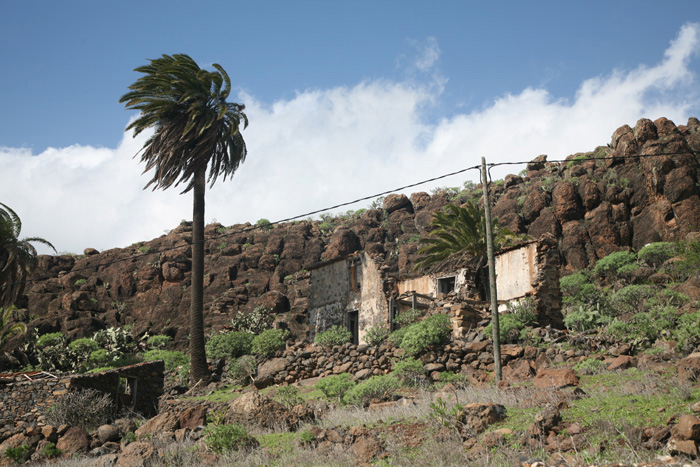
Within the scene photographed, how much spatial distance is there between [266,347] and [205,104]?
13528 millimetres

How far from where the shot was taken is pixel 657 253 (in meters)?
43.4

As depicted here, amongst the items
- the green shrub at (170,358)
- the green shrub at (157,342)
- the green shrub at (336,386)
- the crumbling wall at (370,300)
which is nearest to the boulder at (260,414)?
the green shrub at (336,386)

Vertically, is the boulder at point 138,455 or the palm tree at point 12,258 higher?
the palm tree at point 12,258

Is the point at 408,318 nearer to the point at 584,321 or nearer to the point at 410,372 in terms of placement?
the point at 410,372

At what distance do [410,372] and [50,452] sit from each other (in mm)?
10582

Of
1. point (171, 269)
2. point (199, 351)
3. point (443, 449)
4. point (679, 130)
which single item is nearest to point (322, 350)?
point (199, 351)

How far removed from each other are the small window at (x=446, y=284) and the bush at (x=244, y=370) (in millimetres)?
11641

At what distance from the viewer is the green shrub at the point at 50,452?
13.3 metres

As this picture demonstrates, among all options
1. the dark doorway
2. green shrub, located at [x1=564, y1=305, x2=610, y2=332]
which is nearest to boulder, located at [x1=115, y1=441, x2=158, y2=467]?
green shrub, located at [x1=564, y1=305, x2=610, y2=332]

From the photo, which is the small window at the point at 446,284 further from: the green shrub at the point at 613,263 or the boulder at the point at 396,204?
the boulder at the point at 396,204

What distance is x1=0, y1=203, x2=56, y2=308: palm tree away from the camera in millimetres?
27797

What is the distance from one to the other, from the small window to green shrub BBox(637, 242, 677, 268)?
22678 millimetres

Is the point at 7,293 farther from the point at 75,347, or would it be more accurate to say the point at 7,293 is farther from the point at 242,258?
the point at 242,258

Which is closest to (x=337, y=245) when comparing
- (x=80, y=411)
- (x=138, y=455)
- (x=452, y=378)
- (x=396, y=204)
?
(x=396, y=204)
